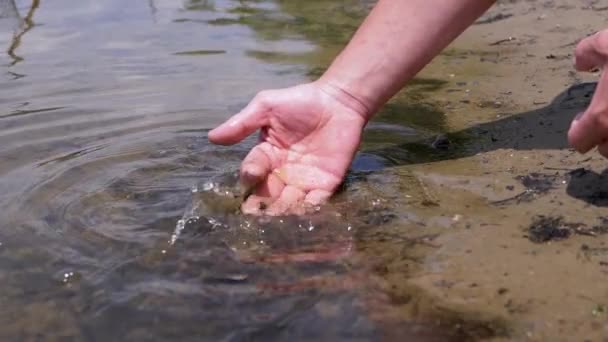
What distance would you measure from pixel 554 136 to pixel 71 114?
6.58 feet

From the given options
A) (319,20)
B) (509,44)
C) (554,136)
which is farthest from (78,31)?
(554,136)

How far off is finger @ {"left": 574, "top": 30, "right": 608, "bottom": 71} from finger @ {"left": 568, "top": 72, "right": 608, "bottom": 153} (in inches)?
3.9

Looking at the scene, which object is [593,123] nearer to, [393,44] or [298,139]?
[393,44]

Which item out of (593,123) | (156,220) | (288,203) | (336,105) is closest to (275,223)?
(288,203)

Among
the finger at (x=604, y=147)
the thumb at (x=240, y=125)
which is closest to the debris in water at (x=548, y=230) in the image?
the finger at (x=604, y=147)

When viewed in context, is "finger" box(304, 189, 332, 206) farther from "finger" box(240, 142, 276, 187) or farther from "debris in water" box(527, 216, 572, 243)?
"debris in water" box(527, 216, 572, 243)

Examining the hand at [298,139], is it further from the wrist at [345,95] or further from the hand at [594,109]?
the hand at [594,109]

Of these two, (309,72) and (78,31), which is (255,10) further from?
(309,72)

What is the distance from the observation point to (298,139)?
7.66 feet

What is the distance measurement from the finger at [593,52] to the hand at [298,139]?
0.68m

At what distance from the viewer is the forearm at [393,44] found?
2.27 meters

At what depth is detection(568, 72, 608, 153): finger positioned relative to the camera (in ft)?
5.85

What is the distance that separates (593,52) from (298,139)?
0.90m

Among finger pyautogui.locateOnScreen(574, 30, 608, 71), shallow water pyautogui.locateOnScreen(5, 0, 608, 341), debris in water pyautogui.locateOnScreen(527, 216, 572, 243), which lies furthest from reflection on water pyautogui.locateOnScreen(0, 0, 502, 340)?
finger pyautogui.locateOnScreen(574, 30, 608, 71)
